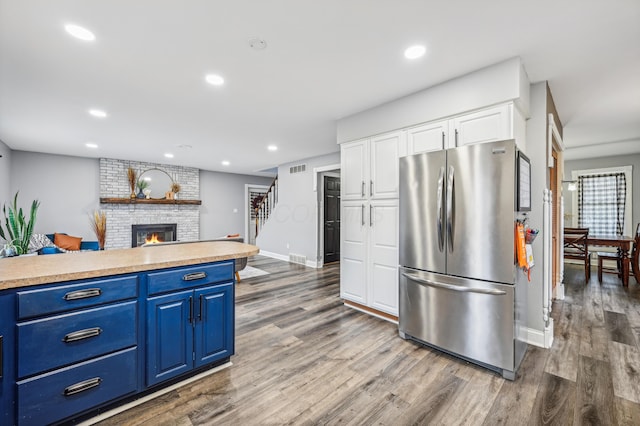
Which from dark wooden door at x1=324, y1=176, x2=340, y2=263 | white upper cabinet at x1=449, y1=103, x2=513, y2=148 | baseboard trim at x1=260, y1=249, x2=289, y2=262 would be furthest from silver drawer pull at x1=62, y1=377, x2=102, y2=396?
baseboard trim at x1=260, y1=249, x2=289, y2=262

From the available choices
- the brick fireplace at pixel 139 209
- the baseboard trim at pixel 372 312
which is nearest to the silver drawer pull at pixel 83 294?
the baseboard trim at pixel 372 312

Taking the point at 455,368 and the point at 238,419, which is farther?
the point at 455,368

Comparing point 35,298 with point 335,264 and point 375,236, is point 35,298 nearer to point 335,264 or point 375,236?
point 375,236

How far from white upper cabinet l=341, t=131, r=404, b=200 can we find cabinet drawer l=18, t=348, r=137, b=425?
109 inches

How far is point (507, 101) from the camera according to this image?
2422 millimetres

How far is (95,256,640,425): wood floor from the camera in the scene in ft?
5.79

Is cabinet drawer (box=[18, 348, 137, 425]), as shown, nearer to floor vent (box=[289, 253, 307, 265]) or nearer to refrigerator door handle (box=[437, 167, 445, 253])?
refrigerator door handle (box=[437, 167, 445, 253])

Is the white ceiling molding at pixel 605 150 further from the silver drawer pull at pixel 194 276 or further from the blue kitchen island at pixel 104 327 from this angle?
the silver drawer pull at pixel 194 276

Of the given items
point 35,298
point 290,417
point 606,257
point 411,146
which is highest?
point 411,146

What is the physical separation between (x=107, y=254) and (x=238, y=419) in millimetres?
1562

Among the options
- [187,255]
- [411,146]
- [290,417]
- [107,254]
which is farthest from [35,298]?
[411,146]

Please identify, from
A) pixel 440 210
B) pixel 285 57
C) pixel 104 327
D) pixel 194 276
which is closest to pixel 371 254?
pixel 440 210

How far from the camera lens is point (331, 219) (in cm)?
679

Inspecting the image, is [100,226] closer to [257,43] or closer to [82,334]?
[82,334]
